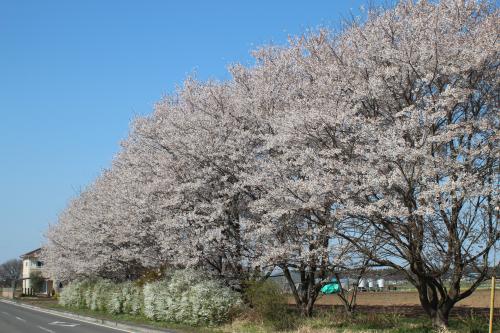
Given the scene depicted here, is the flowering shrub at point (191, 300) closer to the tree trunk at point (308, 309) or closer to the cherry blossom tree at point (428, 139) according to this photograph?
the tree trunk at point (308, 309)

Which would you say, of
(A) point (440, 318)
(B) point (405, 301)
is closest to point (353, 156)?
(A) point (440, 318)

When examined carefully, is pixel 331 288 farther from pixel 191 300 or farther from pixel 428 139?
pixel 428 139

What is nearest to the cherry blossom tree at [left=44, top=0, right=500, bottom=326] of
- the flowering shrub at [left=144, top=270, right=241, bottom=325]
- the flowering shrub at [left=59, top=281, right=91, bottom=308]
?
the flowering shrub at [left=144, top=270, right=241, bottom=325]

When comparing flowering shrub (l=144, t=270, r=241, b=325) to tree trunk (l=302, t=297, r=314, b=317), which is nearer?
tree trunk (l=302, t=297, r=314, b=317)

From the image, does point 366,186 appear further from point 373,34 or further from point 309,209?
point 373,34

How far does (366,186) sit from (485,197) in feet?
9.30

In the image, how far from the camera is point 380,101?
612 inches

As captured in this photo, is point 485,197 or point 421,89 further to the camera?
point 421,89

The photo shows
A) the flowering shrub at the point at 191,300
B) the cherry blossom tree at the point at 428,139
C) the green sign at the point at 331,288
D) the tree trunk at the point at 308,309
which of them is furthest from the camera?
the flowering shrub at the point at 191,300

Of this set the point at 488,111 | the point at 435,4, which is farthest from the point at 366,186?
Answer: the point at 435,4

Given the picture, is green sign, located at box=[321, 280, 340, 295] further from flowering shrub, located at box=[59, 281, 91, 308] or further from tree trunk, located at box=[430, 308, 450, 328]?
flowering shrub, located at box=[59, 281, 91, 308]

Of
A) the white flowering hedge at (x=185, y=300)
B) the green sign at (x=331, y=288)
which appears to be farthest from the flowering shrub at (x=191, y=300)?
the green sign at (x=331, y=288)

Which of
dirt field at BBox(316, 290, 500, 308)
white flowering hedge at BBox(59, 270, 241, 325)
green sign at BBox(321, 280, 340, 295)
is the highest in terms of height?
green sign at BBox(321, 280, 340, 295)

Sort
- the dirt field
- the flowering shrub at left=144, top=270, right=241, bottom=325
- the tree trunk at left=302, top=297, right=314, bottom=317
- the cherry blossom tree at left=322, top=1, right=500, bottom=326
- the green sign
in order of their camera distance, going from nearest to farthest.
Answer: the cherry blossom tree at left=322, top=1, right=500, bottom=326, the tree trunk at left=302, top=297, right=314, bottom=317, the green sign, the flowering shrub at left=144, top=270, right=241, bottom=325, the dirt field
